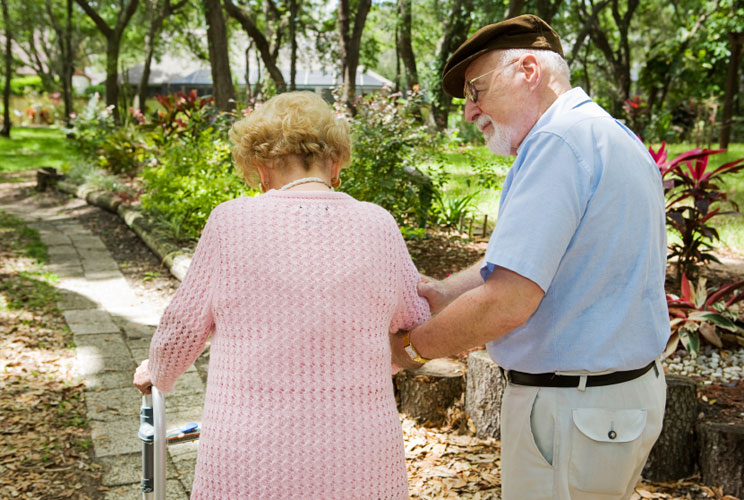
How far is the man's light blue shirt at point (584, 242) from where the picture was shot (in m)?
1.61

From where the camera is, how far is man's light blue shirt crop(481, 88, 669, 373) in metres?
1.61

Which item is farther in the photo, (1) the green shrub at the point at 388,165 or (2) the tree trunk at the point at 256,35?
(2) the tree trunk at the point at 256,35

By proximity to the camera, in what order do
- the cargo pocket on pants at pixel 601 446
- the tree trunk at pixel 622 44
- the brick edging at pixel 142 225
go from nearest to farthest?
the cargo pocket on pants at pixel 601 446
the brick edging at pixel 142 225
the tree trunk at pixel 622 44

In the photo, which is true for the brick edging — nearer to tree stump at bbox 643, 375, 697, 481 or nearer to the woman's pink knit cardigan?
tree stump at bbox 643, 375, 697, 481

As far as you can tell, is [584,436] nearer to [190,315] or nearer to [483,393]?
[190,315]

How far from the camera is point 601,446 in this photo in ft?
5.68

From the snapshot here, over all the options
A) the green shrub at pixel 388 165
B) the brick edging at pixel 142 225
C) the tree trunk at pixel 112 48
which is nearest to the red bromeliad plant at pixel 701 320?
the green shrub at pixel 388 165

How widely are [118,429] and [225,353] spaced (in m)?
2.59

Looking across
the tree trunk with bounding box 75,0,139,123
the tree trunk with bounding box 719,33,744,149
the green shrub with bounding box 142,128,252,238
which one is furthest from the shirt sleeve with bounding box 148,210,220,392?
the tree trunk with bounding box 75,0,139,123

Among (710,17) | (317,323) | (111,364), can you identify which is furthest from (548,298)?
(710,17)

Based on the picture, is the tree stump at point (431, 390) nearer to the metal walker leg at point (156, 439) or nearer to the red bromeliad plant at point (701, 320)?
the red bromeliad plant at point (701, 320)

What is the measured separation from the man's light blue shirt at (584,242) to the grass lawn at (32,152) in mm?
15155

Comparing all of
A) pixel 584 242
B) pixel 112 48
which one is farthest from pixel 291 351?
pixel 112 48

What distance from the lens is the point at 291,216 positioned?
1.66 m
